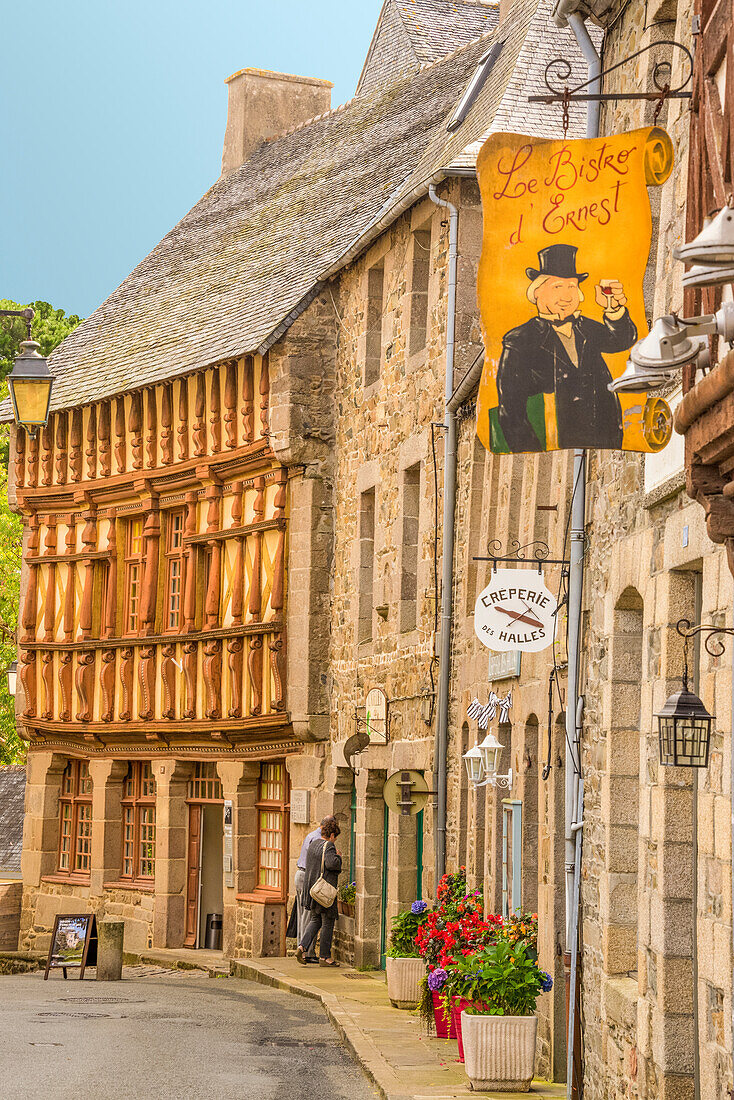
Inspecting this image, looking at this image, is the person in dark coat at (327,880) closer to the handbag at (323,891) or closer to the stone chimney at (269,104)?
the handbag at (323,891)

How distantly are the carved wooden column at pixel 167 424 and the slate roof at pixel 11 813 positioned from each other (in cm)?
1098

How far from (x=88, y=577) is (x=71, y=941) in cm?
674

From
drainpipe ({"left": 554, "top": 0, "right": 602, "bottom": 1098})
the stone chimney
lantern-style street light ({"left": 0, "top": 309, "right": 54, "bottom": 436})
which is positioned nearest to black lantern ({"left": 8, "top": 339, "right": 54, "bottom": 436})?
lantern-style street light ({"left": 0, "top": 309, "right": 54, "bottom": 436})

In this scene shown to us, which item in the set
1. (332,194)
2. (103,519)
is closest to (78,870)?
(103,519)

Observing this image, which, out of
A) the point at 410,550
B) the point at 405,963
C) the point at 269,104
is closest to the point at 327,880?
the point at 410,550

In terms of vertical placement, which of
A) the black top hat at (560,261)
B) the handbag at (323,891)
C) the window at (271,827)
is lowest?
the handbag at (323,891)

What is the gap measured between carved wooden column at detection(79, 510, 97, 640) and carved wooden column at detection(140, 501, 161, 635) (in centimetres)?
147

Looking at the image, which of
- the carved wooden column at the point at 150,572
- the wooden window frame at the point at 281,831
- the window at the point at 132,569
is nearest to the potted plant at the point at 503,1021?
the wooden window frame at the point at 281,831

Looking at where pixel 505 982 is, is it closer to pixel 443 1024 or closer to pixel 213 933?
pixel 443 1024

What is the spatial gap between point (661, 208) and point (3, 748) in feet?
107

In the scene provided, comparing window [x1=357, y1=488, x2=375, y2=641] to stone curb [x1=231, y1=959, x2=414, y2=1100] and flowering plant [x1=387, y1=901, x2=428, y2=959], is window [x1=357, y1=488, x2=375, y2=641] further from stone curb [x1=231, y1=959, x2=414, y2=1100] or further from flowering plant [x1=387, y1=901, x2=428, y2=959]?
flowering plant [x1=387, y1=901, x2=428, y2=959]

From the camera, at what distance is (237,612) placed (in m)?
21.0

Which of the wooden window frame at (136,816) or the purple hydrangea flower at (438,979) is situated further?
the wooden window frame at (136,816)

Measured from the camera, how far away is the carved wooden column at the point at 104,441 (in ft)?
78.8
